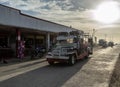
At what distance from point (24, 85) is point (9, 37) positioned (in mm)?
19366

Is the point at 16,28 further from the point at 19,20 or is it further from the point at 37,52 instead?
the point at 37,52

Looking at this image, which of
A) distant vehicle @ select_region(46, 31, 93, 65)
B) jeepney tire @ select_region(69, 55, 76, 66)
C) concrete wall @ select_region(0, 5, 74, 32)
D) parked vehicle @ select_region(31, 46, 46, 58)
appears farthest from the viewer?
parked vehicle @ select_region(31, 46, 46, 58)

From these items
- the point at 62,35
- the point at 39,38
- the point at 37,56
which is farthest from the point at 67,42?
the point at 39,38

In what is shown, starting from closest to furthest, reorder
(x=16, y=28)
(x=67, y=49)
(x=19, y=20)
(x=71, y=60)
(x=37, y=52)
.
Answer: (x=71, y=60), (x=67, y=49), (x=19, y=20), (x=16, y=28), (x=37, y=52)

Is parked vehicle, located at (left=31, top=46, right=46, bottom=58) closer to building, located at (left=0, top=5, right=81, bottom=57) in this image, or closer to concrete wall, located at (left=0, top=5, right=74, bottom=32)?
building, located at (left=0, top=5, right=81, bottom=57)

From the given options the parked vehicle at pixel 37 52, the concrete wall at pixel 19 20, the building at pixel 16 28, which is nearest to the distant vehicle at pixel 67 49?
the parked vehicle at pixel 37 52

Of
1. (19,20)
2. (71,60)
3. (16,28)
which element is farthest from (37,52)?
(71,60)

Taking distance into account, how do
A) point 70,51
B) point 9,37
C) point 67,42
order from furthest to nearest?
point 9,37 → point 67,42 → point 70,51

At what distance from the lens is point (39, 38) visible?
3806 centimetres

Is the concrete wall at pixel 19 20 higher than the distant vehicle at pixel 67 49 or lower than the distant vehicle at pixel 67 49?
higher

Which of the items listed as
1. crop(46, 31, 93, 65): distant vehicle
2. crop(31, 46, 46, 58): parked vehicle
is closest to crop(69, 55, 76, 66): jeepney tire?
crop(46, 31, 93, 65): distant vehicle

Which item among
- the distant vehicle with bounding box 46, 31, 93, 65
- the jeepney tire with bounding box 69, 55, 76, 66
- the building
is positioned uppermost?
the building

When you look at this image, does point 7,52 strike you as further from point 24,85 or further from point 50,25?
point 24,85

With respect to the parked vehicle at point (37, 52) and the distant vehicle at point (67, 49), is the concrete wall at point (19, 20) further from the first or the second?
the distant vehicle at point (67, 49)
